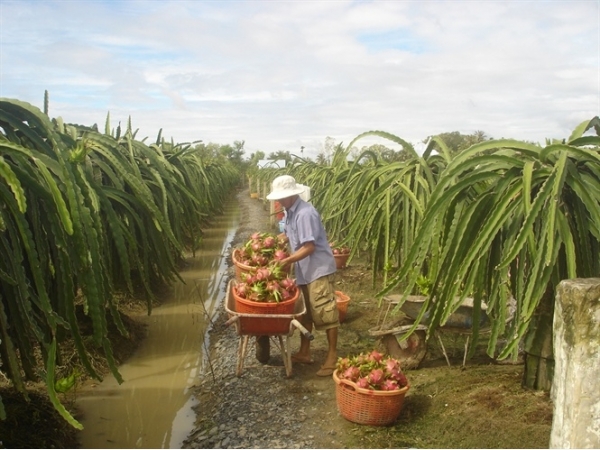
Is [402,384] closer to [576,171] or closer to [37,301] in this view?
[576,171]

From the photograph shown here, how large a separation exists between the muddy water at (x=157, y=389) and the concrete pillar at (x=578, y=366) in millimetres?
2841

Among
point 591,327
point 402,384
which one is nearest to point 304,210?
point 402,384

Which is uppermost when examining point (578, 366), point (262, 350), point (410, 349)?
point (578, 366)

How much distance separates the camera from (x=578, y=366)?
6.26 feet

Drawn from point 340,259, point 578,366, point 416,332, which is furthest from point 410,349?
point 340,259

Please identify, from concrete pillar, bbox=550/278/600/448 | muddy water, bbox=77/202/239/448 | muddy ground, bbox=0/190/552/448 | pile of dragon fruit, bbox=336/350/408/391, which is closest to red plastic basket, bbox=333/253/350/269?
muddy water, bbox=77/202/239/448

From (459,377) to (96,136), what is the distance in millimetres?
3726

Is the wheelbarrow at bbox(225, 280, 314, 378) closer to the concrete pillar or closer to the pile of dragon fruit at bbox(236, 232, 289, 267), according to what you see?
A: the pile of dragon fruit at bbox(236, 232, 289, 267)

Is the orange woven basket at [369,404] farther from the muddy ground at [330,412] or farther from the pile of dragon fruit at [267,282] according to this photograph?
the pile of dragon fruit at [267,282]

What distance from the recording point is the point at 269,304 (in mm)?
4719

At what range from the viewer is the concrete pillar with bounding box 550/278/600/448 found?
74.0 inches

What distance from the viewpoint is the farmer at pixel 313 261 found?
5035 mm

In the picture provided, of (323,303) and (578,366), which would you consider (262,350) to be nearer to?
(323,303)

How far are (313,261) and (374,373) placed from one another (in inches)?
53.9
